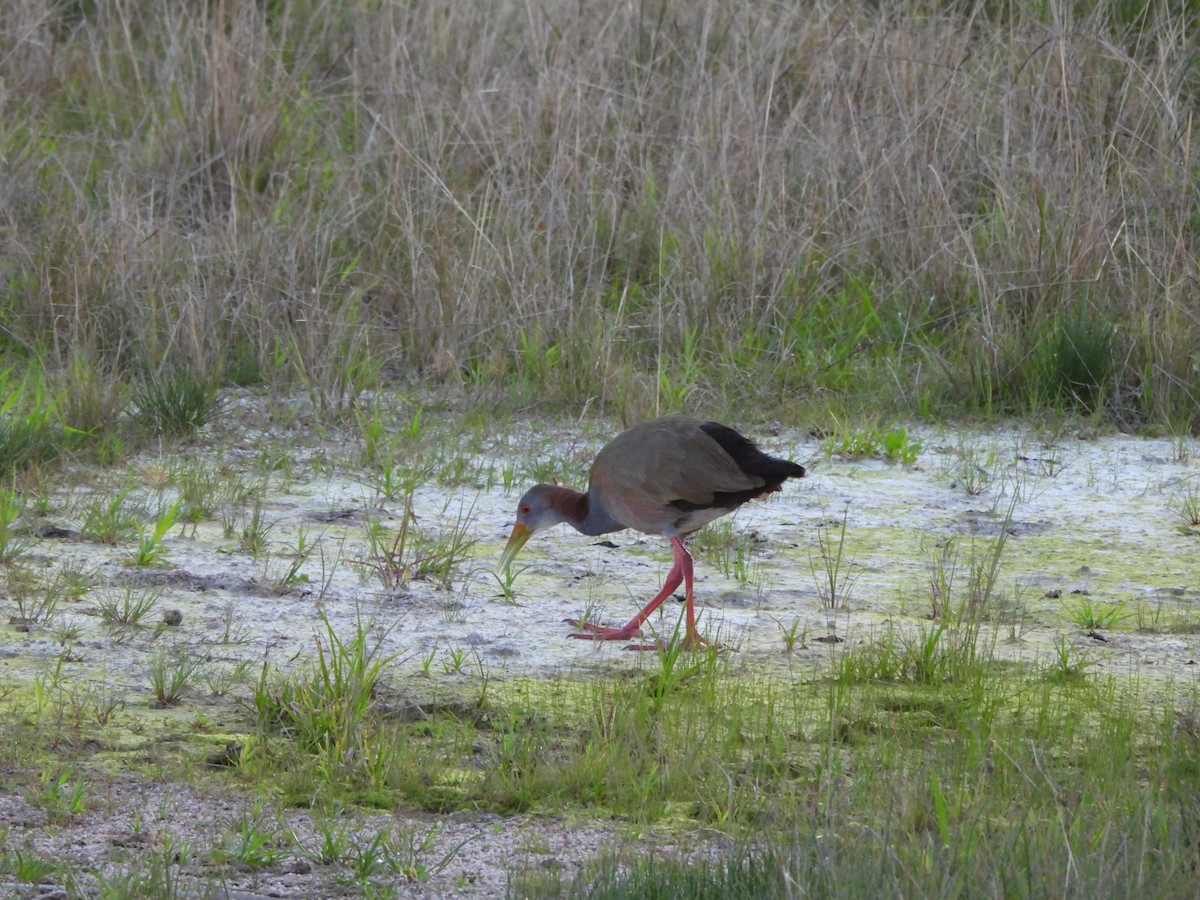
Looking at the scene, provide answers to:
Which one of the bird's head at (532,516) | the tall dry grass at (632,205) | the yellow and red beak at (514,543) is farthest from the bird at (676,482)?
the tall dry grass at (632,205)

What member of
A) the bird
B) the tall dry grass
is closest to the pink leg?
the bird

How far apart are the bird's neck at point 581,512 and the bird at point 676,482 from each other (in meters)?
0.01

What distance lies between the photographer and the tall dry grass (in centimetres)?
639

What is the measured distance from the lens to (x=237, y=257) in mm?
6645

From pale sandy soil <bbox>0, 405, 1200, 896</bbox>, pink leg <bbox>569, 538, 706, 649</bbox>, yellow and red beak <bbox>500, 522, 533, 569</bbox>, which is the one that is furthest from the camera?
yellow and red beak <bbox>500, 522, 533, 569</bbox>

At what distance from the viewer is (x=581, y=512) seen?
444 cm

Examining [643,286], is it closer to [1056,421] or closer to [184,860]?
[1056,421]

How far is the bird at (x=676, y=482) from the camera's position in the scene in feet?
13.5

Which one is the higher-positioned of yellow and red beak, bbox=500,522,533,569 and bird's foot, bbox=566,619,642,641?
yellow and red beak, bbox=500,522,533,569

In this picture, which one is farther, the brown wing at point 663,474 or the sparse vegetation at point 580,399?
the brown wing at point 663,474

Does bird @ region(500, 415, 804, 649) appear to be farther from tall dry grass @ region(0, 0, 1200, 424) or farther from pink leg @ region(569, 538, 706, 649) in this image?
tall dry grass @ region(0, 0, 1200, 424)

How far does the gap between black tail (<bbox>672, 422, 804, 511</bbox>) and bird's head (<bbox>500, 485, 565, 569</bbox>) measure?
0.42 meters

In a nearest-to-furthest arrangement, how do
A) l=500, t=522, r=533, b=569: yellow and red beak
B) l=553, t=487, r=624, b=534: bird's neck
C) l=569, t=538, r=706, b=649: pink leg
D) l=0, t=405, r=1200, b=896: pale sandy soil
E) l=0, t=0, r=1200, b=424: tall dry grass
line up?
l=0, t=405, r=1200, b=896: pale sandy soil
l=569, t=538, r=706, b=649: pink leg
l=553, t=487, r=624, b=534: bird's neck
l=500, t=522, r=533, b=569: yellow and red beak
l=0, t=0, r=1200, b=424: tall dry grass

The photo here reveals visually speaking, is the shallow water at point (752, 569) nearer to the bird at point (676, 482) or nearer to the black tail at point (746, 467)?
the bird at point (676, 482)
